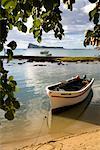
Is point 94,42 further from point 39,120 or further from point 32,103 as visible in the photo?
point 32,103

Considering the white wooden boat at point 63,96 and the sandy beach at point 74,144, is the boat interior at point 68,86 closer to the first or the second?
the white wooden boat at point 63,96

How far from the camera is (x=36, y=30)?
298 cm

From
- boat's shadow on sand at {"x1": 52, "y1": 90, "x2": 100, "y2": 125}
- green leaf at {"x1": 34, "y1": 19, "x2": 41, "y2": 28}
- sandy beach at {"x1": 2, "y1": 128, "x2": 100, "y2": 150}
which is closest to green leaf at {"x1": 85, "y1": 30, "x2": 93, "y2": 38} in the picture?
green leaf at {"x1": 34, "y1": 19, "x2": 41, "y2": 28}

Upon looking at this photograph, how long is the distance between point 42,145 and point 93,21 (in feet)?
39.5

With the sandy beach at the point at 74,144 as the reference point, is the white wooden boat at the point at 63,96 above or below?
above

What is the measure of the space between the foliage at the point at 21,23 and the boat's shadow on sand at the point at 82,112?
16.6m

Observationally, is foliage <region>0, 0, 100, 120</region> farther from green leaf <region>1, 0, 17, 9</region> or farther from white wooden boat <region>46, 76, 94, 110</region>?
white wooden boat <region>46, 76, 94, 110</region>

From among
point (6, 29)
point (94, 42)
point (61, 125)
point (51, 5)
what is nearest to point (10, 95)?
point (6, 29)

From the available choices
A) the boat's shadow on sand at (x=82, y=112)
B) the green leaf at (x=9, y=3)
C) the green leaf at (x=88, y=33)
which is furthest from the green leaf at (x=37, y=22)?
the boat's shadow on sand at (x=82, y=112)

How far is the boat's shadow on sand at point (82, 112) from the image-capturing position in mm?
20395

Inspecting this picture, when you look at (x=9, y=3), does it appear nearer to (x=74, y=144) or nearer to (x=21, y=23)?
(x=21, y=23)

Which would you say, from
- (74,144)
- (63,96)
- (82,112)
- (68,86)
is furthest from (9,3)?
(68,86)

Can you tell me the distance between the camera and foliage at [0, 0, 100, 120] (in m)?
2.23

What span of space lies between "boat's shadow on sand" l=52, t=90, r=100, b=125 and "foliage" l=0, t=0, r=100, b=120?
16.6 meters
